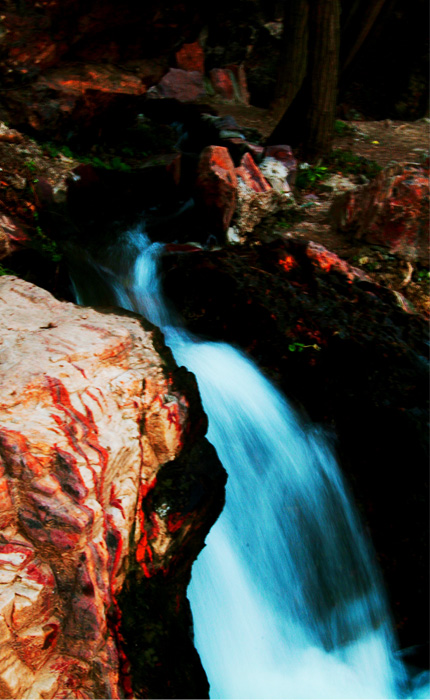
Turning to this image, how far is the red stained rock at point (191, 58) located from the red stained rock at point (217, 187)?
4.70 metres

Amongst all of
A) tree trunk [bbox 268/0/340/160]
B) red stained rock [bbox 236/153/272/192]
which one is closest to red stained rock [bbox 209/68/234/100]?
tree trunk [bbox 268/0/340/160]

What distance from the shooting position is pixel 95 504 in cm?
212

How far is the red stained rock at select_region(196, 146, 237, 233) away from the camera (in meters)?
4.99

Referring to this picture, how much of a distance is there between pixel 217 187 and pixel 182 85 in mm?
4539

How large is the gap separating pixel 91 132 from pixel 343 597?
5.60 meters

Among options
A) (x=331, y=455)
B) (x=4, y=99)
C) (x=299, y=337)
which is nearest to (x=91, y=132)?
(x=4, y=99)

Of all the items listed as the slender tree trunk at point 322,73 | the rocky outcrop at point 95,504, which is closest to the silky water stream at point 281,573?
the rocky outcrop at point 95,504

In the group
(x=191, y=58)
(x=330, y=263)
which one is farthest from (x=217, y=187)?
(x=191, y=58)

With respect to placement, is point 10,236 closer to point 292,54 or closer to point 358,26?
point 292,54

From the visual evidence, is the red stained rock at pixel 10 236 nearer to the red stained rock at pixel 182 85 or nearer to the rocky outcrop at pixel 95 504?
the rocky outcrop at pixel 95 504

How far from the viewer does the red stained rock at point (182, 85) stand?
26.7ft

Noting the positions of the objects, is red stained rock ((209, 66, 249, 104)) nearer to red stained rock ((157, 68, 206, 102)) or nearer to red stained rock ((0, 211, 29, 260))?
red stained rock ((157, 68, 206, 102))

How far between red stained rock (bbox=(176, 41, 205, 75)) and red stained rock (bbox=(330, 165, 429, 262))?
5.35 m

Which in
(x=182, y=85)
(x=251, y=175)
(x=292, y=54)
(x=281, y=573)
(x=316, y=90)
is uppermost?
(x=292, y=54)
